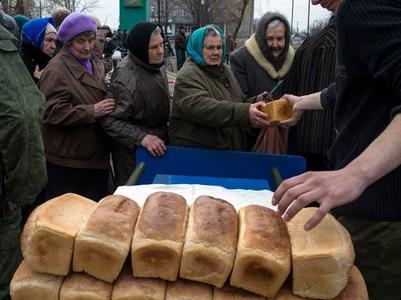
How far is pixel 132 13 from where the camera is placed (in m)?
17.1

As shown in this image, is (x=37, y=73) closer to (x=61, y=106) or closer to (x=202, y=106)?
(x=61, y=106)

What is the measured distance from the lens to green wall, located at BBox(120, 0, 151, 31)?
1683 centimetres

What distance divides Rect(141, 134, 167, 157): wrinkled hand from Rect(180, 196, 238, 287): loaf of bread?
172 cm

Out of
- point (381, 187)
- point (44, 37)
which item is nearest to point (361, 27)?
point (381, 187)

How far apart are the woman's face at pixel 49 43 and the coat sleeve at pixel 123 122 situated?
1550 mm

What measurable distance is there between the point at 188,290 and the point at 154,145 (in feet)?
6.30

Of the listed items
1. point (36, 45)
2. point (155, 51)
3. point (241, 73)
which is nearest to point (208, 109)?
point (155, 51)

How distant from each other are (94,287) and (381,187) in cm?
96

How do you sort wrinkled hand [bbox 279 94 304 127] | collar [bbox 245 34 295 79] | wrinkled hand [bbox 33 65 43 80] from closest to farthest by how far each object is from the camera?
wrinkled hand [bbox 279 94 304 127] < collar [bbox 245 34 295 79] < wrinkled hand [bbox 33 65 43 80]

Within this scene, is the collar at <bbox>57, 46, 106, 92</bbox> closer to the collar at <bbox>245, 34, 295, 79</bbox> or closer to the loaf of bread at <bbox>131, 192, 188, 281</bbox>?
the collar at <bbox>245, 34, 295, 79</bbox>

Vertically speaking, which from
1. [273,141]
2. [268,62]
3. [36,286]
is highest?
[268,62]

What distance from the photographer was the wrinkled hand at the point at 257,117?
321 centimetres

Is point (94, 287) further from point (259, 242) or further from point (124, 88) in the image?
point (124, 88)

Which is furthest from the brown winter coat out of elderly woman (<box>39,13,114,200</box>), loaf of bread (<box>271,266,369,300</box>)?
loaf of bread (<box>271,266,369,300</box>)
